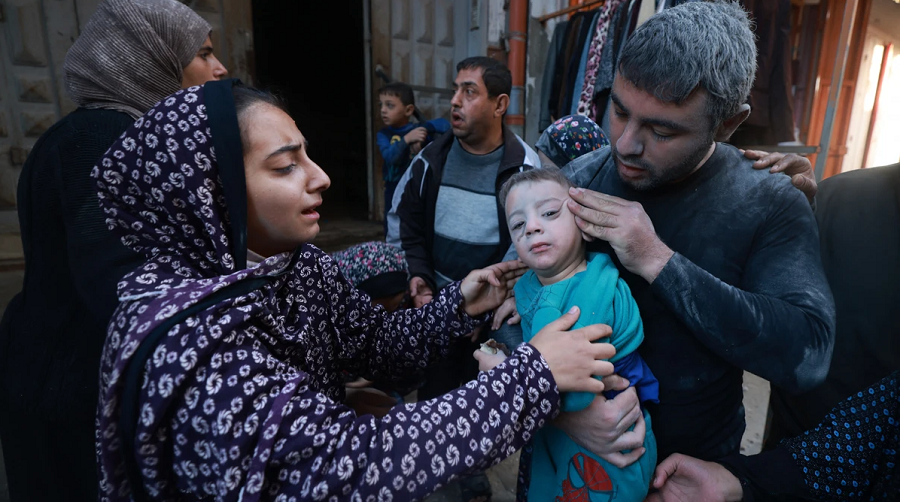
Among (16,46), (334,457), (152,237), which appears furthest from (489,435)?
(16,46)

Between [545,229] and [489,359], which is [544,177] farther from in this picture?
[489,359]

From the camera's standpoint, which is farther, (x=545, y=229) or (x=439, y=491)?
(x=439, y=491)

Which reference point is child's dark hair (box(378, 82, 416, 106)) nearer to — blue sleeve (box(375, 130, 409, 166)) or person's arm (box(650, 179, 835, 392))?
blue sleeve (box(375, 130, 409, 166))

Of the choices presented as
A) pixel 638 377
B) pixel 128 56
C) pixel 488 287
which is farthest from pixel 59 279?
pixel 638 377

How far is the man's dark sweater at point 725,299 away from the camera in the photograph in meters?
1.11

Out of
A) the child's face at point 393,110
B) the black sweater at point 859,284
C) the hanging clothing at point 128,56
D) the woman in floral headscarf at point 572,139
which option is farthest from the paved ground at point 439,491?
the hanging clothing at point 128,56

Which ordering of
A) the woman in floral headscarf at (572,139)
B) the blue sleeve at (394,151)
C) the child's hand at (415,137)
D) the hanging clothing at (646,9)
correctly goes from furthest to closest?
1. the blue sleeve at (394,151)
2. the child's hand at (415,137)
3. the hanging clothing at (646,9)
4. the woman in floral headscarf at (572,139)

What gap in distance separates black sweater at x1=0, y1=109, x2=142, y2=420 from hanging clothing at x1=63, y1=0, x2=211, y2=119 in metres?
0.22

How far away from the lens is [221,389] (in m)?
0.88

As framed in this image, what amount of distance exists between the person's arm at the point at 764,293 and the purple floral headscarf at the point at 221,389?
397 mm

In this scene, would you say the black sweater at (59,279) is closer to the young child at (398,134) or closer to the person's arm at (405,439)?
the person's arm at (405,439)

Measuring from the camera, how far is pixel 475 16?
18.5 feet

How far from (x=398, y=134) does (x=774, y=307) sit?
4035 millimetres

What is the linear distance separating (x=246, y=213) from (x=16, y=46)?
16.3 ft
